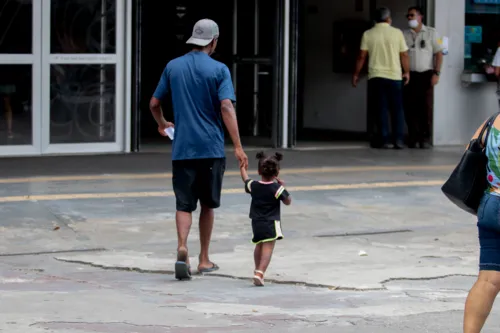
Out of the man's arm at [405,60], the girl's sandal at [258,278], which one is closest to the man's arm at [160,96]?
the girl's sandal at [258,278]

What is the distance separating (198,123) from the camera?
316 inches

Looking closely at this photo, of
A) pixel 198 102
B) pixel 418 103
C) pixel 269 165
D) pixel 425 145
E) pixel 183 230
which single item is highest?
pixel 198 102

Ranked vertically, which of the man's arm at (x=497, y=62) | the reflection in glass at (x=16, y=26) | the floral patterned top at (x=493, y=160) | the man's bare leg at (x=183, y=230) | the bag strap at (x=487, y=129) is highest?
the reflection in glass at (x=16, y=26)

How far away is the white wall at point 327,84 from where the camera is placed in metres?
18.6

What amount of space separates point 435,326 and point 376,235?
125 inches

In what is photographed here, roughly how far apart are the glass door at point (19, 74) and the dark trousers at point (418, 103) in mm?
5301

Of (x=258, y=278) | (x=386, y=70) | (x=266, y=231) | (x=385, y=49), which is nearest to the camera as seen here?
(x=258, y=278)

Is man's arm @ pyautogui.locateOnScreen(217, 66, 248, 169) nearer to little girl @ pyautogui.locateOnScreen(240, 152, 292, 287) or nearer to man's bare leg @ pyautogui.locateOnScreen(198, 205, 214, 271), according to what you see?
little girl @ pyautogui.locateOnScreen(240, 152, 292, 287)

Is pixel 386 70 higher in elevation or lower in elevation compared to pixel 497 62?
lower

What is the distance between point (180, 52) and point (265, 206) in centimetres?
1097

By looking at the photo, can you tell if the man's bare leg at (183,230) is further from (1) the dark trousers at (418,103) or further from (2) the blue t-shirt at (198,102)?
(1) the dark trousers at (418,103)

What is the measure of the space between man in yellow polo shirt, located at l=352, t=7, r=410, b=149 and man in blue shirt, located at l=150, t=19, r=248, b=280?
8.15 meters

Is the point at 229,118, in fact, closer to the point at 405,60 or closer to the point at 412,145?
the point at 405,60

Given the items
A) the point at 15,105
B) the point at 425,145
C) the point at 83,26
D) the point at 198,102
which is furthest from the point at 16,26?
the point at 198,102
